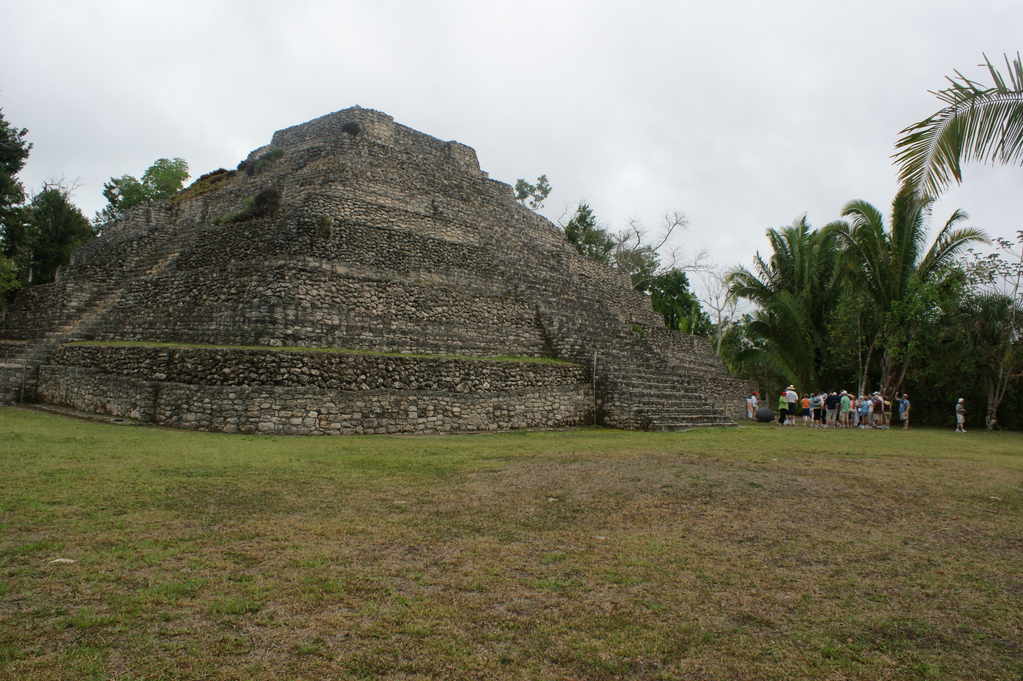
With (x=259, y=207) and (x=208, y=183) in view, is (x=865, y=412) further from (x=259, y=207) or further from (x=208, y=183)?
(x=208, y=183)

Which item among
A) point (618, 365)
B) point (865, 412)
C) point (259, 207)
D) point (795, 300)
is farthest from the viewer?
point (795, 300)

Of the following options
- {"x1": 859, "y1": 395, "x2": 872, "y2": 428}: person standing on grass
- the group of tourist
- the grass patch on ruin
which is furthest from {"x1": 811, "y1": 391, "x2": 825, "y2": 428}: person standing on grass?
the grass patch on ruin

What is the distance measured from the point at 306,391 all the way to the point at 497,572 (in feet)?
26.4

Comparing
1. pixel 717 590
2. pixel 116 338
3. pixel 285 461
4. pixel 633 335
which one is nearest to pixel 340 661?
pixel 717 590

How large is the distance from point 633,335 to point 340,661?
52.8ft

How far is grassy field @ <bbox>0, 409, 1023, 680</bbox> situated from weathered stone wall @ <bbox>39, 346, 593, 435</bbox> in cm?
324

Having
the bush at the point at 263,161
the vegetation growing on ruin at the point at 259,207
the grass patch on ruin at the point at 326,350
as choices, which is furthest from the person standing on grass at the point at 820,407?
the bush at the point at 263,161

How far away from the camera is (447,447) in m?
10.0

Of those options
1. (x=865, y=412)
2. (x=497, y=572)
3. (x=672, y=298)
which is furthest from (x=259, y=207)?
(x=672, y=298)

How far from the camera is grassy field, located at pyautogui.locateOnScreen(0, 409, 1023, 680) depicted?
2.83 metres

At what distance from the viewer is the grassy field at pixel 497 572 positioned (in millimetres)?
2832

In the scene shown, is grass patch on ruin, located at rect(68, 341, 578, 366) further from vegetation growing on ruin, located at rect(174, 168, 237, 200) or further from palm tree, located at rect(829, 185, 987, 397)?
palm tree, located at rect(829, 185, 987, 397)

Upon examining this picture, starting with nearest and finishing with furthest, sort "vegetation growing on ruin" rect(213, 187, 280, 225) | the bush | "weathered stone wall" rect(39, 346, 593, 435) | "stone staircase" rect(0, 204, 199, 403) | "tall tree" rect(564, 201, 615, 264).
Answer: "weathered stone wall" rect(39, 346, 593, 435), "stone staircase" rect(0, 204, 199, 403), "vegetation growing on ruin" rect(213, 187, 280, 225), the bush, "tall tree" rect(564, 201, 615, 264)

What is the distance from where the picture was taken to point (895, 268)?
2175 cm
